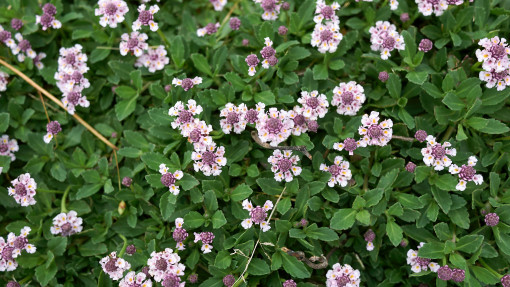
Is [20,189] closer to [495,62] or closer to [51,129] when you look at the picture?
[51,129]

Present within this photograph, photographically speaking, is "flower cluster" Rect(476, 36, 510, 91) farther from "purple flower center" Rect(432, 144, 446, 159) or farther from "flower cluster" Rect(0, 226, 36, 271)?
"flower cluster" Rect(0, 226, 36, 271)

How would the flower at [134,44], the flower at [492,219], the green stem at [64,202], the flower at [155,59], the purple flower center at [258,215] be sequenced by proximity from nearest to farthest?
1. the flower at [492,219]
2. the purple flower center at [258,215]
3. the green stem at [64,202]
4. the flower at [134,44]
5. the flower at [155,59]

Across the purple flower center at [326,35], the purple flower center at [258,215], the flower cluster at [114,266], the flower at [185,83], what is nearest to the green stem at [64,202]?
the flower cluster at [114,266]

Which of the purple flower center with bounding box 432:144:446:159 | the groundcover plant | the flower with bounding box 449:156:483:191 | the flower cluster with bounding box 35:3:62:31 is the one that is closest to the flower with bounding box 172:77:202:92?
the groundcover plant

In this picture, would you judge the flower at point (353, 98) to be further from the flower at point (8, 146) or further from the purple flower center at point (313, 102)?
the flower at point (8, 146)

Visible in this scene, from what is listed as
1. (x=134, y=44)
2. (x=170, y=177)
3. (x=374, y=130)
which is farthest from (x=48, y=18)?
(x=374, y=130)

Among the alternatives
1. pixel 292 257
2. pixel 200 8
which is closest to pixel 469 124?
pixel 292 257
